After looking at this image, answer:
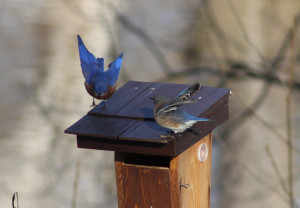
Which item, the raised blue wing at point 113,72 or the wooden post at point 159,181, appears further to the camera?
the raised blue wing at point 113,72

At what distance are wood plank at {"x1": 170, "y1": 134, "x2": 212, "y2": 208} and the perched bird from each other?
0.79ft

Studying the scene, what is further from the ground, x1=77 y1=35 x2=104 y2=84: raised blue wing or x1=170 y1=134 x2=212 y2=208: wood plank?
x1=77 y1=35 x2=104 y2=84: raised blue wing

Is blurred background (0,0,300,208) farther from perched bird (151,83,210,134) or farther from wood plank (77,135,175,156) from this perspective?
perched bird (151,83,210,134)

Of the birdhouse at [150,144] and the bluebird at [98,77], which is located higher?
the bluebird at [98,77]

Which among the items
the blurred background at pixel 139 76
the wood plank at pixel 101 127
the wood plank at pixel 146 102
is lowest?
the wood plank at pixel 101 127

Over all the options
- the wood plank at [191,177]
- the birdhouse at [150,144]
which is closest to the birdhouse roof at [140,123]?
the birdhouse at [150,144]

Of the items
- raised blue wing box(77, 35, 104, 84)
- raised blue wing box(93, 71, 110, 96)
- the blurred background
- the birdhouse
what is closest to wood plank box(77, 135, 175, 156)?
the birdhouse

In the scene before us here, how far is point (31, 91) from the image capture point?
7.00 metres

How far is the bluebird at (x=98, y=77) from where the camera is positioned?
3.31 m

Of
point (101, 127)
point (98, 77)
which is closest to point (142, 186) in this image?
point (101, 127)

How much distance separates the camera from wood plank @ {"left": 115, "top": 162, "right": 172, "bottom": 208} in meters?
3.21

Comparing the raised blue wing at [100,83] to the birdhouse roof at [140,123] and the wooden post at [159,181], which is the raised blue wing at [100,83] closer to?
the birdhouse roof at [140,123]

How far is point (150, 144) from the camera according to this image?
3.03 metres

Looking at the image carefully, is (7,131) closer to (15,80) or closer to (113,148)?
(15,80)
